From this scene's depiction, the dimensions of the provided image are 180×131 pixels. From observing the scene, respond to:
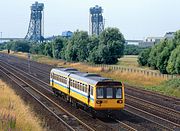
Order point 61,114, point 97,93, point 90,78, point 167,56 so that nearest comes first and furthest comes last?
point 97,93
point 90,78
point 61,114
point 167,56

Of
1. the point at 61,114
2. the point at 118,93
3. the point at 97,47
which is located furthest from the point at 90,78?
the point at 97,47

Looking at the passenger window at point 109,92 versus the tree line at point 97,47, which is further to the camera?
the tree line at point 97,47

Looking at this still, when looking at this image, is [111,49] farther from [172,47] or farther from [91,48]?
[172,47]

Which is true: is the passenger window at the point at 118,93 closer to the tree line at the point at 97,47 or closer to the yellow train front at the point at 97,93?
the yellow train front at the point at 97,93

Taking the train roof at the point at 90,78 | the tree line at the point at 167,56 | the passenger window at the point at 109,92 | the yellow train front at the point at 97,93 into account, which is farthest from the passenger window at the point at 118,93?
the tree line at the point at 167,56

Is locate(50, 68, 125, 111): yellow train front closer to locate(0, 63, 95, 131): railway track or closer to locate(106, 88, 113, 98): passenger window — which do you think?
locate(106, 88, 113, 98): passenger window

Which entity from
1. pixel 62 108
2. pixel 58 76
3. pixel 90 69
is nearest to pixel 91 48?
pixel 90 69

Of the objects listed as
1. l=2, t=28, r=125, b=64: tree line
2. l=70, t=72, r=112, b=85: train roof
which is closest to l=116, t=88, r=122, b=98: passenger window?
l=70, t=72, r=112, b=85: train roof

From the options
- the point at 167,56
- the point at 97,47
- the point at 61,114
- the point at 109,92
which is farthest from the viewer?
the point at 97,47

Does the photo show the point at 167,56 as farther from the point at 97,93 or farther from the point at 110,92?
the point at 97,93

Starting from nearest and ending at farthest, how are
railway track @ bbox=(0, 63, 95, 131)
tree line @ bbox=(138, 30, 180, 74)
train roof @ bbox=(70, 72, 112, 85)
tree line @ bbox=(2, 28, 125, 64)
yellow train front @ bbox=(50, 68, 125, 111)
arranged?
1. railway track @ bbox=(0, 63, 95, 131)
2. yellow train front @ bbox=(50, 68, 125, 111)
3. train roof @ bbox=(70, 72, 112, 85)
4. tree line @ bbox=(138, 30, 180, 74)
5. tree line @ bbox=(2, 28, 125, 64)

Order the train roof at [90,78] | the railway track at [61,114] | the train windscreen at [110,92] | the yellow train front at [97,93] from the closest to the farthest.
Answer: the railway track at [61,114], the yellow train front at [97,93], the train windscreen at [110,92], the train roof at [90,78]

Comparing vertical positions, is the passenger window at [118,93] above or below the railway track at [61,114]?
above

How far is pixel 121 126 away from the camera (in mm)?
23875
